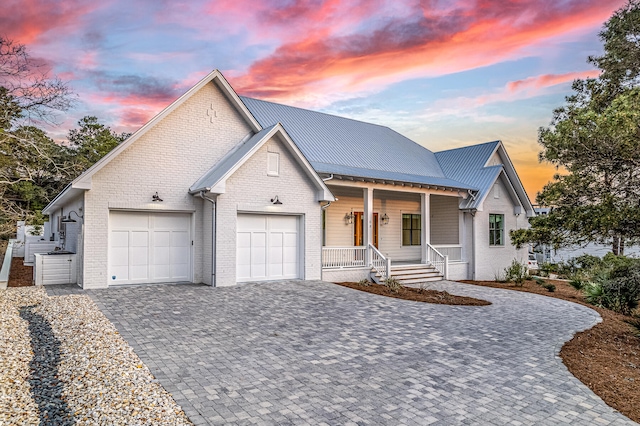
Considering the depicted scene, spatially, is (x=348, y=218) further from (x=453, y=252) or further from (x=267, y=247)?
(x=267, y=247)

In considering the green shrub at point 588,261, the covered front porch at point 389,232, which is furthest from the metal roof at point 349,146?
the green shrub at point 588,261

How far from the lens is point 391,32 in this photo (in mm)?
14859

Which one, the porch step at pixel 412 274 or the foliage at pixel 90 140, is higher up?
the foliage at pixel 90 140

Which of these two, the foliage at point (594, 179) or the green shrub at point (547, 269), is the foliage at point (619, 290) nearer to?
the foliage at point (594, 179)

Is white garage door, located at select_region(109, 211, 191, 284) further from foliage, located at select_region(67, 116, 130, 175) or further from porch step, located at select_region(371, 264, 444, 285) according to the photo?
foliage, located at select_region(67, 116, 130, 175)

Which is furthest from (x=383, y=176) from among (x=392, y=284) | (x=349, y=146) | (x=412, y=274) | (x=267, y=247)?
(x=267, y=247)

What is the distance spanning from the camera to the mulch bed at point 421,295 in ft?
40.7

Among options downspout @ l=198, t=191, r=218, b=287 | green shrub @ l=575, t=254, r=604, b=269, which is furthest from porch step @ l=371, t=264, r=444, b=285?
green shrub @ l=575, t=254, r=604, b=269

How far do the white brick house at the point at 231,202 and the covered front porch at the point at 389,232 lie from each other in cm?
7

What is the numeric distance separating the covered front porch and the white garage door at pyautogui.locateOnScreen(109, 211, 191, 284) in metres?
5.16

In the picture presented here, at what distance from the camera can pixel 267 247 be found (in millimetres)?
14117

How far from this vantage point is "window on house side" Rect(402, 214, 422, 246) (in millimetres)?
21344

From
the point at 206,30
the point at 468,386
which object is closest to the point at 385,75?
the point at 206,30

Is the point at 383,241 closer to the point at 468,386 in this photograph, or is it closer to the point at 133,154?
the point at 133,154
